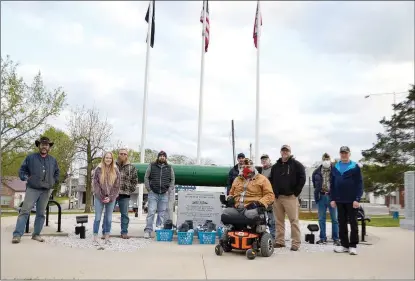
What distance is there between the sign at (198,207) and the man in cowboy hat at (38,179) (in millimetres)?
2608

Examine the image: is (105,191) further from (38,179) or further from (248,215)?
(248,215)

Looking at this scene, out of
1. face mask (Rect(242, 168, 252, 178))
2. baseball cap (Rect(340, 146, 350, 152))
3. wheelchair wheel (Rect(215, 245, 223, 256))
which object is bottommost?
wheelchair wheel (Rect(215, 245, 223, 256))

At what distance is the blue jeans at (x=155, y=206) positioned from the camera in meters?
7.67

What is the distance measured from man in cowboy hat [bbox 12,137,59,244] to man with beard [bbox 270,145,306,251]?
3.88m

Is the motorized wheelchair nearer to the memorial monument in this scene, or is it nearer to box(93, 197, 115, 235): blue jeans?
box(93, 197, 115, 235): blue jeans

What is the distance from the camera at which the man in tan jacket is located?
594 centimetres

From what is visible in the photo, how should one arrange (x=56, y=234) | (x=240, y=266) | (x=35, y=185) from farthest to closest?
(x=56, y=234) → (x=35, y=185) → (x=240, y=266)

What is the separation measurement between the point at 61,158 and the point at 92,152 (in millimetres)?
2251

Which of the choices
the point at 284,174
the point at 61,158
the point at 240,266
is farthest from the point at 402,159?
the point at 61,158

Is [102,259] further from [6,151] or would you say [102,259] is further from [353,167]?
[6,151]

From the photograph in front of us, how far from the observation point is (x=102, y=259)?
5.16 m

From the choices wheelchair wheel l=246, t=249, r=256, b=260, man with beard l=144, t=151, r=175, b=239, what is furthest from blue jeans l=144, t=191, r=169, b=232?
wheelchair wheel l=246, t=249, r=256, b=260

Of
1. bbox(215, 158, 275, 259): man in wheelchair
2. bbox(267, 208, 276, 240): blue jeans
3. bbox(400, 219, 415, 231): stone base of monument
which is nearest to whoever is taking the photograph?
bbox(400, 219, 415, 231): stone base of monument

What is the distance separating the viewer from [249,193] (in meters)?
6.12
